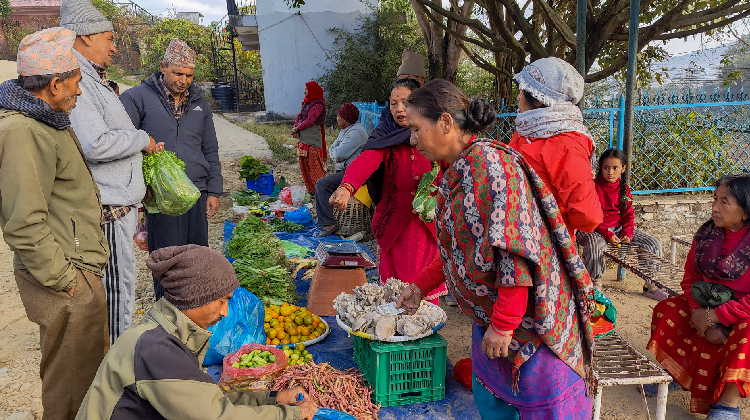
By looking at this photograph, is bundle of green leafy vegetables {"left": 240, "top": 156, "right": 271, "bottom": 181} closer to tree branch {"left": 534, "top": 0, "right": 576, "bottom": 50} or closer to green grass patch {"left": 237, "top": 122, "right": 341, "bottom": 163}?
green grass patch {"left": 237, "top": 122, "right": 341, "bottom": 163}

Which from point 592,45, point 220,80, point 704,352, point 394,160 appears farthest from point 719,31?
point 220,80

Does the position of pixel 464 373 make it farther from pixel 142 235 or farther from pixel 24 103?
pixel 24 103

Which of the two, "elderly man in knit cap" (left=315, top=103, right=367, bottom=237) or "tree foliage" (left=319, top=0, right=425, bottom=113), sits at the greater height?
"tree foliage" (left=319, top=0, right=425, bottom=113)

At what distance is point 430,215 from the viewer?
321 cm

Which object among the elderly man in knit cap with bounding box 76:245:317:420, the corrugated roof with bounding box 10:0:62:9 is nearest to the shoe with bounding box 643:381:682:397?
the elderly man in knit cap with bounding box 76:245:317:420

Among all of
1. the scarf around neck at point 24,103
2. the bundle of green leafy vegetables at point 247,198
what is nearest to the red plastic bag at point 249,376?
the scarf around neck at point 24,103

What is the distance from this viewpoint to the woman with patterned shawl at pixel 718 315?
297 centimetres

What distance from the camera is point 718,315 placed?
3033mm

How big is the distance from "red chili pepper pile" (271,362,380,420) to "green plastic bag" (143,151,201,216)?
1218mm

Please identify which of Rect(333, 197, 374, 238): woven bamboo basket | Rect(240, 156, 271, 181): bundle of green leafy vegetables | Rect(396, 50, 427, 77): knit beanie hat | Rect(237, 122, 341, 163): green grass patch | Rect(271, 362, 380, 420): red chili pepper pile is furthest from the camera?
Rect(237, 122, 341, 163): green grass patch

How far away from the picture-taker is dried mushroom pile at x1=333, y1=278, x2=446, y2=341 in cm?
294

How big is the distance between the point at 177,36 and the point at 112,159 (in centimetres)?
2551

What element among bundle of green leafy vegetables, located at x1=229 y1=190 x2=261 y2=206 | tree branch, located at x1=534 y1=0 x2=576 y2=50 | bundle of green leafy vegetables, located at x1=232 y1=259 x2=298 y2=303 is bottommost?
bundle of green leafy vegetables, located at x1=232 y1=259 x2=298 y2=303

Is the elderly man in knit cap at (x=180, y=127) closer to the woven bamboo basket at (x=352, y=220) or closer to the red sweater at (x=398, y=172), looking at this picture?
the red sweater at (x=398, y=172)
